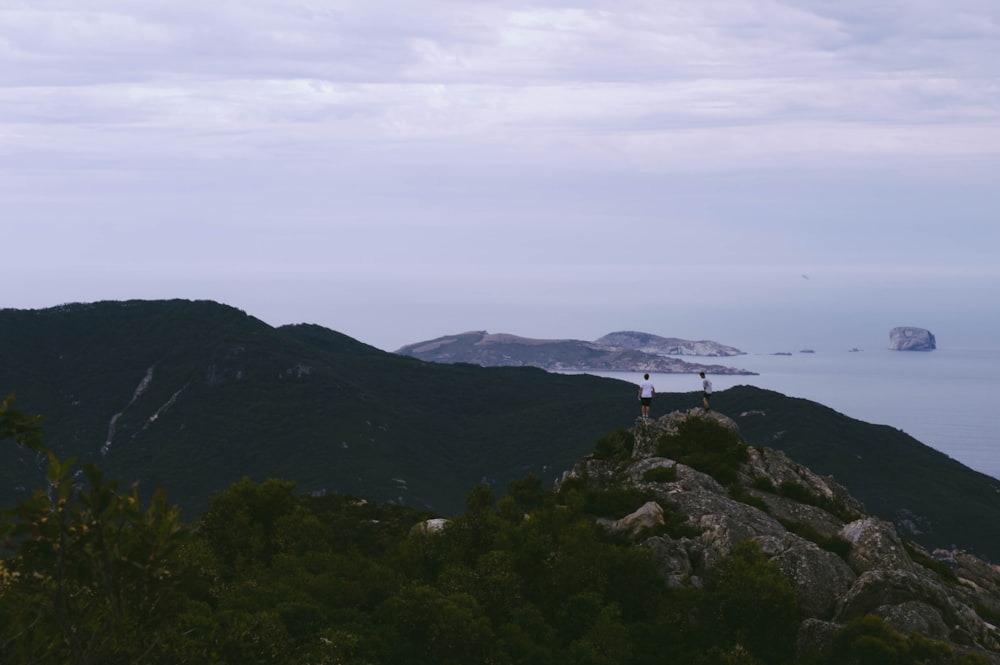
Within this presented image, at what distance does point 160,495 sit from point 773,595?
32.2 m

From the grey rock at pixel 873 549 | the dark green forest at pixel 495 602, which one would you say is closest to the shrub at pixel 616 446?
the dark green forest at pixel 495 602

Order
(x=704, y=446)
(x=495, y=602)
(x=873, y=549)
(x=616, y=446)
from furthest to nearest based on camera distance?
(x=616, y=446)
(x=704, y=446)
(x=873, y=549)
(x=495, y=602)

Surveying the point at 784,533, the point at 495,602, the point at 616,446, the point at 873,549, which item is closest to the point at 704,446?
the point at 616,446

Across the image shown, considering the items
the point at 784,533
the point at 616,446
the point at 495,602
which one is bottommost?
the point at 495,602

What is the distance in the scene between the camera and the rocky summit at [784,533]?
140 ft

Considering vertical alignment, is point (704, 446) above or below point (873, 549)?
above

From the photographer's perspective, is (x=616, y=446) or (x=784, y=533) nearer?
(x=784, y=533)

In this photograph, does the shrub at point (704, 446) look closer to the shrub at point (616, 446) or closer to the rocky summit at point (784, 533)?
the rocky summit at point (784, 533)

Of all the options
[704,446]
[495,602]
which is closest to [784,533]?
[704,446]

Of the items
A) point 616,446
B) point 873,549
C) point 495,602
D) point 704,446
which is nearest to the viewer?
point 495,602

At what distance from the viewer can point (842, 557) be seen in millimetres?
47875

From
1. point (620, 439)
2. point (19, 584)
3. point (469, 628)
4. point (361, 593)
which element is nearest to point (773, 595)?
point (469, 628)

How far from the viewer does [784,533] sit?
49781mm

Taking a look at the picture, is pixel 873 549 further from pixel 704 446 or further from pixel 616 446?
pixel 616 446
